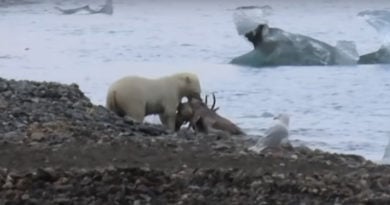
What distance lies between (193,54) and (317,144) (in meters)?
6.48

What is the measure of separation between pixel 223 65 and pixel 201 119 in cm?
508

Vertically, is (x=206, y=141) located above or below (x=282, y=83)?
above

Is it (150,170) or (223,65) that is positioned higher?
(150,170)

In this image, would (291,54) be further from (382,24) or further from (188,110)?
(188,110)

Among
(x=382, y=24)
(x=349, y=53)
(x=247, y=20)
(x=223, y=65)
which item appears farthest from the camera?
(x=247, y=20)

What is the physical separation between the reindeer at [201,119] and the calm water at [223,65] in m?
0.36

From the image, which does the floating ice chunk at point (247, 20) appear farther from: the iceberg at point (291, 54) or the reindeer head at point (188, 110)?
the reindeer head at point (188, 110)

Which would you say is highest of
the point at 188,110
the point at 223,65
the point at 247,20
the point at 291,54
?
the point at 188,110

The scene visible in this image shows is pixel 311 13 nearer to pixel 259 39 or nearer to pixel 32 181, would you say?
pixel 259 39

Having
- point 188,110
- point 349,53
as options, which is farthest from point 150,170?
point 349,53

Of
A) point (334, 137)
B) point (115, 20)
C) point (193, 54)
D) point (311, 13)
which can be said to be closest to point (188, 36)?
point (193, 54)

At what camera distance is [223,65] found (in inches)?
431

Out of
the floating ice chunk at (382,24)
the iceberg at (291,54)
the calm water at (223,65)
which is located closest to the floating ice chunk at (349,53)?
the iceberg at (291,54)

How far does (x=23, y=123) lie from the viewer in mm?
4770
